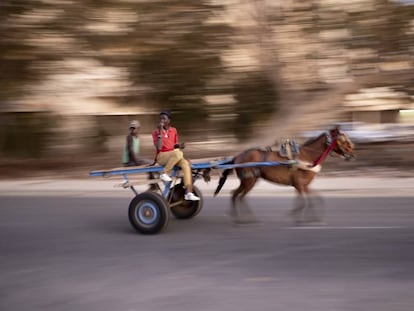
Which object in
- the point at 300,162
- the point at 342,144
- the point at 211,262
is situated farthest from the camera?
the point at 342,144

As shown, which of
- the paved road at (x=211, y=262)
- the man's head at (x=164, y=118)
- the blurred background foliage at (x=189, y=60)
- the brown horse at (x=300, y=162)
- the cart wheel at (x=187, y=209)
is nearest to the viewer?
the paved road at (x=211, y=262)

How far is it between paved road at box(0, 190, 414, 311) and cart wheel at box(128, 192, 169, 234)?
8.0 inches

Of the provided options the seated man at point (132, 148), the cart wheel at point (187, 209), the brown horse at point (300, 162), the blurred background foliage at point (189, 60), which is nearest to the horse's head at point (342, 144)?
the brown horse at point (300, 162)

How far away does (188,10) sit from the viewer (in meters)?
19.6

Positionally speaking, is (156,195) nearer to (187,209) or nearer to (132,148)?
(187,209)

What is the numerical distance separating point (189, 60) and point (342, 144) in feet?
37.4

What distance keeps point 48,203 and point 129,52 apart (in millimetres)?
8288

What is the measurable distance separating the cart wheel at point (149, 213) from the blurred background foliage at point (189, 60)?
11.5m

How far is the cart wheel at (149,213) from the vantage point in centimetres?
932

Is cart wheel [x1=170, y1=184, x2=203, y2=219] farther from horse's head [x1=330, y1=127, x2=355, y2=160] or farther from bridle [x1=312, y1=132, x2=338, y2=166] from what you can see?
horse's head [x1=330, y1=127, x2=355, y2=160]

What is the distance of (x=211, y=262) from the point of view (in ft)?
25.2

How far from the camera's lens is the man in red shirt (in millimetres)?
9445

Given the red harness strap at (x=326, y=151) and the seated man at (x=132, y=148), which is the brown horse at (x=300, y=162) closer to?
the red harness strap at (x=326, y=151)

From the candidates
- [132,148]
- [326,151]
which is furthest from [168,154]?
[326,151]
